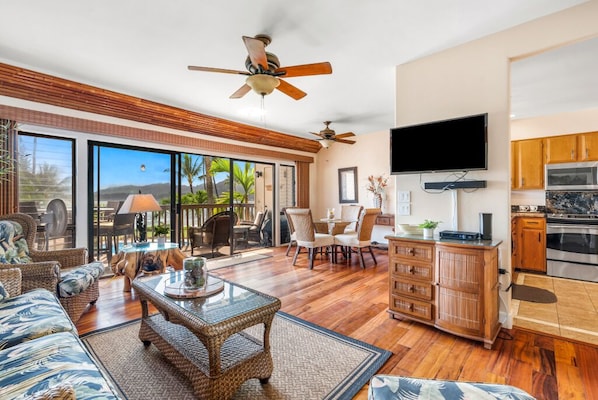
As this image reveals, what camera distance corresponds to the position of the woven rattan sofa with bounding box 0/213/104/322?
217 cm

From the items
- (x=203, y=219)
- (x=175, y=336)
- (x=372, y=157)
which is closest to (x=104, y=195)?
(x=203, y=219)

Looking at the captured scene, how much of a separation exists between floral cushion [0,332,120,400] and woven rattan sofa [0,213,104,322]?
3.39 feet

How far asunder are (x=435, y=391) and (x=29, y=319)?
2.13m

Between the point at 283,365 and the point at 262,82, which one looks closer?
the point at 283,365

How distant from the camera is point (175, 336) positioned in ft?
6.32

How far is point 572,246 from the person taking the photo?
3.91 metres

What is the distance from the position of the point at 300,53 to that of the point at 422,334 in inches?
113

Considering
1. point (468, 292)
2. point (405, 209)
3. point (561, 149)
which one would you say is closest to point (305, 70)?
point (405, 209)

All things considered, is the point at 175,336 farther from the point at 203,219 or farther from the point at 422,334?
the point at 203,219

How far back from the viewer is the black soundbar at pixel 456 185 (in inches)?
97.4

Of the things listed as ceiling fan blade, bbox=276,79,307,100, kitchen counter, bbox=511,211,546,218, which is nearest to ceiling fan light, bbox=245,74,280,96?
ceiling fan blade, bbox=276,79,307,100

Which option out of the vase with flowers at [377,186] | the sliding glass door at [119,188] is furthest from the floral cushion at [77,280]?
the vase with flowers at [377,186]

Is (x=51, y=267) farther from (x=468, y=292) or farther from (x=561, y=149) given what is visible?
(x=561, y=149)

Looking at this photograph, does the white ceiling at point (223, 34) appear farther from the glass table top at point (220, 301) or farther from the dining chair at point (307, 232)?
the glass table top at point (220, 301)
